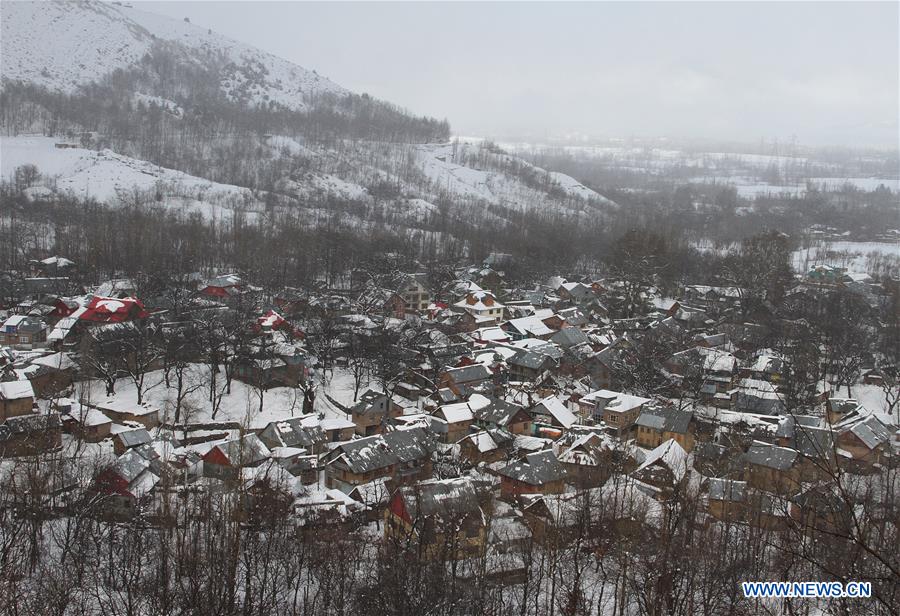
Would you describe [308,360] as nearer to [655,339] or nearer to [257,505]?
[257,505]

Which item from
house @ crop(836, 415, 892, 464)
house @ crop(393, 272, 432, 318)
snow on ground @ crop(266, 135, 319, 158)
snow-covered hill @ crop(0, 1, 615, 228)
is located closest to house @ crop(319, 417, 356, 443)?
house @ crop(836, 415, 892, 464)

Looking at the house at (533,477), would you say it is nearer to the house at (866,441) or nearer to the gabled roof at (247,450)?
the gabled roof at (247,450)

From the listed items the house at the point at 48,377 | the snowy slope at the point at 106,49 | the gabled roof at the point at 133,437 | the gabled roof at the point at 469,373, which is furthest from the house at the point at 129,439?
the snowy slope at the point at 106,49

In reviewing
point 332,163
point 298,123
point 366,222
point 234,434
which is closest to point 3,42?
point 298,123

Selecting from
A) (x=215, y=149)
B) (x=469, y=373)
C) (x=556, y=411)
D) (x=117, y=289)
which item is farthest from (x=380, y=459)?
(x=215, y=149)

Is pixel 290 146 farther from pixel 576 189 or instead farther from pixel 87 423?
pixel 87 423

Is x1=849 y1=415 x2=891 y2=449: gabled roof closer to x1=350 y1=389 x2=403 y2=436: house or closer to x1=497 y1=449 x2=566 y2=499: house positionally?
x1=497 y1=449 x2=566 y2=499: house
